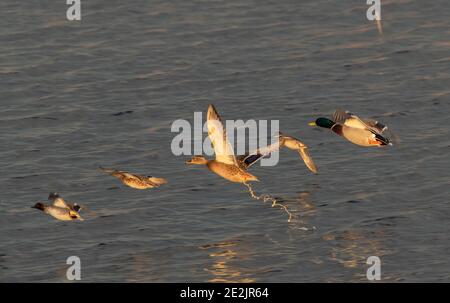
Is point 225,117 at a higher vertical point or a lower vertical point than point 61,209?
higher

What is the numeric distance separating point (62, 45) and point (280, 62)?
9347mm

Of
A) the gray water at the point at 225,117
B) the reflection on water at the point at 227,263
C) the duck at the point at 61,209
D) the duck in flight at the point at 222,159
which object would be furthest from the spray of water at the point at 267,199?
the duck at the point at 61,209

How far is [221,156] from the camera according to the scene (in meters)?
41.2

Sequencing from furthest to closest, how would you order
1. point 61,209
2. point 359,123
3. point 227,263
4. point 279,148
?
point 279,148 < point 61,209 < point 227,263 < point 359,123

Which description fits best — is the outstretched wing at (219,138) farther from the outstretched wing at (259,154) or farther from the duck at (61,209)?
the duck at (61,209)

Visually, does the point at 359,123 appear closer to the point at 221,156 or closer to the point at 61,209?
the point at 221,156

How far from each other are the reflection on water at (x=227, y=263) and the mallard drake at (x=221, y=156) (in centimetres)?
324

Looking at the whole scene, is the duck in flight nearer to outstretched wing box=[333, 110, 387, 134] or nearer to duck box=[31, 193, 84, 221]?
outstretched wing box=[333, 110, 387, 134]

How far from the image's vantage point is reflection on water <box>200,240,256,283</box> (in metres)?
44.1

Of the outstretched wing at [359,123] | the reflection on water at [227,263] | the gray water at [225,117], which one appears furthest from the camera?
the gray water at [225,117]

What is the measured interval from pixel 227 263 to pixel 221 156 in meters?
4.93

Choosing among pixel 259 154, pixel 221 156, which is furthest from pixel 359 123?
pixel 221 156

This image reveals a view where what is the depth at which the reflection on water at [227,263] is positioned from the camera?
44.1 m

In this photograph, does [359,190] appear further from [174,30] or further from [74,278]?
[174,30]
